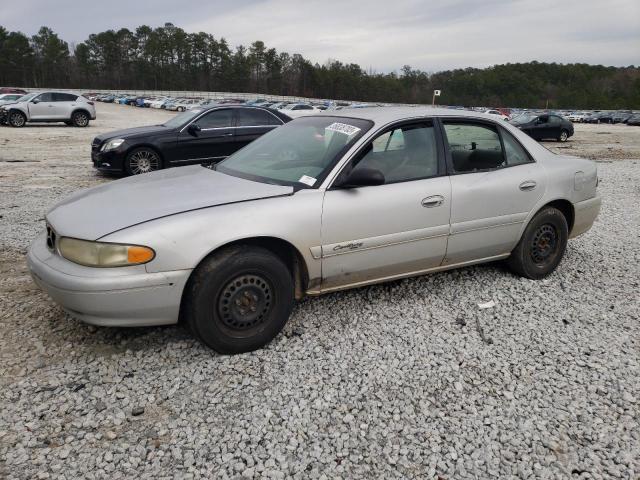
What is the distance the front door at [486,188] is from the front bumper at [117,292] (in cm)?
217

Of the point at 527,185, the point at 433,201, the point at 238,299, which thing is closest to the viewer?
the point at 238,299

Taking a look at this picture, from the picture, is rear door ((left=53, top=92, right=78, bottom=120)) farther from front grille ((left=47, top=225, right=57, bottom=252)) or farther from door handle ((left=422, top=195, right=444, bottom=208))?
door handle ((left=422, top=195, right=444, bottom=208))

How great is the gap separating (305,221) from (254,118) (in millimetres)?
7430

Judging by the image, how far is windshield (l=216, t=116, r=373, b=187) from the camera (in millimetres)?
3434

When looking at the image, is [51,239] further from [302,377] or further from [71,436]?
A: [302,377]

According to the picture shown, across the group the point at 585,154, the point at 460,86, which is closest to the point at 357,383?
the point at 585,154

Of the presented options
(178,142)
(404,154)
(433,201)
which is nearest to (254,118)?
(178,142)

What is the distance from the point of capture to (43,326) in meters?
3.38

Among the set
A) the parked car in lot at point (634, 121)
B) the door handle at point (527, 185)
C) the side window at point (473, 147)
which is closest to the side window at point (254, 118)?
the side window at point (473, 147)

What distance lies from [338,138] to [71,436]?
252cm

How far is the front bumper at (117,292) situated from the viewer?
270 centimetres

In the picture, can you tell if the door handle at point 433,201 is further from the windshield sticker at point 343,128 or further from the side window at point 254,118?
the side window at point 254,118

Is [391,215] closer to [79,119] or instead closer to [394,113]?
[394,113]

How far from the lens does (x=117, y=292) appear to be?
2.70 metres
